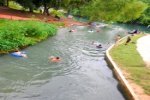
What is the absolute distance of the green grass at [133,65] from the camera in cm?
1937

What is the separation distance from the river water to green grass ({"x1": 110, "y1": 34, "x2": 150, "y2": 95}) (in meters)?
1.22

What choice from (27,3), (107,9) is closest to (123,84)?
(27,3)

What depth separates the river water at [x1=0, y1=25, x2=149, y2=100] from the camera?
17.3m

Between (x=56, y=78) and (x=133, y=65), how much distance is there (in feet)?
22.1

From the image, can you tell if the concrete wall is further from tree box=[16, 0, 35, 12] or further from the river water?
tree box=[16, 0, 35, 12]

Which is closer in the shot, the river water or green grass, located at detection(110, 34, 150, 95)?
the river water

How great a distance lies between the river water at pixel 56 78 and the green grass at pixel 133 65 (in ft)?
4.00

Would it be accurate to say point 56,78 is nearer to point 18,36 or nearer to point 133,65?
point 133,65

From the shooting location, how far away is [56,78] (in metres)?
20.8

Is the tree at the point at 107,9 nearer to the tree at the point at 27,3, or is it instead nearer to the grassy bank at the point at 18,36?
the tree at the point at 27,3

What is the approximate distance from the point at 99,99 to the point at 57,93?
2400 millimetres

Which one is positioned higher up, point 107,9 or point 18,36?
point 18,36

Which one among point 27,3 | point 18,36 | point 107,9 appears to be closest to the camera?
point 18,36

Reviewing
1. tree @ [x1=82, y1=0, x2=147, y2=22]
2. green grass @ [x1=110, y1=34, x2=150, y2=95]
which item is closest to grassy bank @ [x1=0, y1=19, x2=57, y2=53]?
green grass @ [x1=110, y1=34, x2=150, y2=95]
